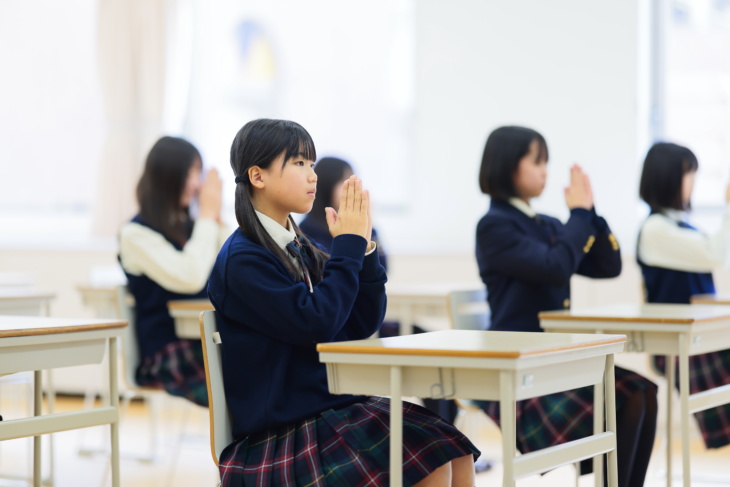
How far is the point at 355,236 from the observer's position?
6.25 ft

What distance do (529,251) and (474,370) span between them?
115cm

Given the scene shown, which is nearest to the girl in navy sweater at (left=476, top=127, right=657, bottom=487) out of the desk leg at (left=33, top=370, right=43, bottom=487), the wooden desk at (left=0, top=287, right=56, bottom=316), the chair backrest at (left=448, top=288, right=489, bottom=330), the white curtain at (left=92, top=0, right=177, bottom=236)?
the chair backrest at (left=448, top=288, right=489, bottom=330)

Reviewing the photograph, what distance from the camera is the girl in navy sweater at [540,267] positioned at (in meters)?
2.55

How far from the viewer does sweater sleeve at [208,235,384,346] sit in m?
1.81

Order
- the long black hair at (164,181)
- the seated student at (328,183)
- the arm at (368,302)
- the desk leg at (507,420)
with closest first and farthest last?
1. the desk leg at (507,420)
2. the arm at (368,302)
3. the long black hair at (164,181)
4. the seated student at (328,183)

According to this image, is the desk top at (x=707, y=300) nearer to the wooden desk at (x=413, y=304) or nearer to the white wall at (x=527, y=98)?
the wooden desk at (x=413, y=304)

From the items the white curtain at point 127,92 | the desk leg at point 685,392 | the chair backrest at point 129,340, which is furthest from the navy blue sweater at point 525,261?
the white curtain at point 127,92

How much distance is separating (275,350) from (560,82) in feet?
10.4

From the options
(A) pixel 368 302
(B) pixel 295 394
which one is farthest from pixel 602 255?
(B) pixel 295 394

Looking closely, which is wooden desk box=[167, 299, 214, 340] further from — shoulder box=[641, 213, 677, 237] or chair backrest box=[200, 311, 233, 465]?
shoulder box=[641, 213, 677, 237]

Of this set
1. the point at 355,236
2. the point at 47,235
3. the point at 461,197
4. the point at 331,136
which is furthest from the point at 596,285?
the point at 47,235

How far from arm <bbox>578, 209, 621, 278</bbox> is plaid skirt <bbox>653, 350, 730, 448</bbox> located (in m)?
0.54

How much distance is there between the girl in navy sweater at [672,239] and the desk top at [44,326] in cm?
201

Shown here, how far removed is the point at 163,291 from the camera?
10.9 feet
